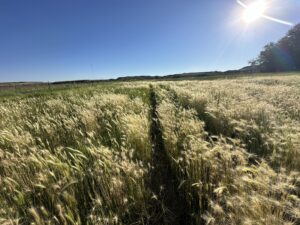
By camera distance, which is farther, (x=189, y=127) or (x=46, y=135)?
(x=46, y=135)

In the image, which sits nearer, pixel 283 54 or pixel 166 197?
pixel 166 197

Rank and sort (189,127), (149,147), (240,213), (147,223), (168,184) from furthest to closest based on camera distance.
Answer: (189,127) → (149,147) → (168,184) → (147,223) → (240,213)

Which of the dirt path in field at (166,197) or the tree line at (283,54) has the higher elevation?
the tree line at (283,54)

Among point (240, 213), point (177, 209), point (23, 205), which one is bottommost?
point (177, 209)

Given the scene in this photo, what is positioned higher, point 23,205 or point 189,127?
point 189,127

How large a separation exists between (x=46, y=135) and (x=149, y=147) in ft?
7.25

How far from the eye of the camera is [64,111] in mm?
6781

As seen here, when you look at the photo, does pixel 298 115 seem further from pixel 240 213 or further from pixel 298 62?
pixel 298 62

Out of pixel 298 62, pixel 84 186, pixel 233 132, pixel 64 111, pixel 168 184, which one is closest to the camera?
pixel 84 186

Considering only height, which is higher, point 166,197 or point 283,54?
point 283,54

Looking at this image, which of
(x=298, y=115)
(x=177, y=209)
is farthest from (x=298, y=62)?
(x=177, y=209)

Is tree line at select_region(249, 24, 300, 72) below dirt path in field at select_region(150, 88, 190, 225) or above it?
above

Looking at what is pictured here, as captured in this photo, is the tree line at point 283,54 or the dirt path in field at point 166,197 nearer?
the dirt path in field at point 166,197

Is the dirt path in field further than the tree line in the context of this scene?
No
